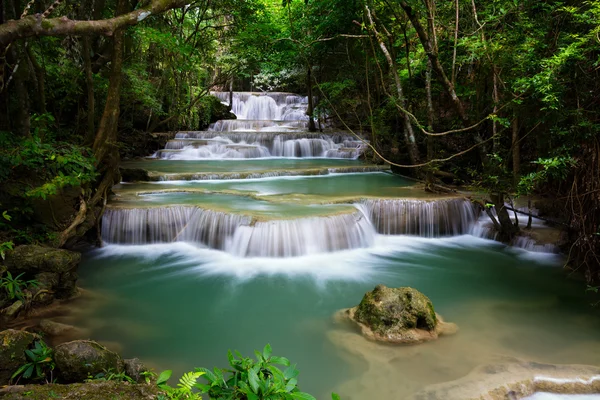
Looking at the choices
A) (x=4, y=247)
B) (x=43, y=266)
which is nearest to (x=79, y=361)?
(x=4, y=247)

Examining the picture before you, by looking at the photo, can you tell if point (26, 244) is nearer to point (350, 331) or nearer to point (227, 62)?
point (350, 331)

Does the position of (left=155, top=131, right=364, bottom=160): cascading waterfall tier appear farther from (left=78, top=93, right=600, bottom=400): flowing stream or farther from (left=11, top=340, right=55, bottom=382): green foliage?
(left=11, top=340, right=55, bottom=382): green foliage

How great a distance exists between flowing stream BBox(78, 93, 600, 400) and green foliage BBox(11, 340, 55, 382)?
→ 1269 millimetres

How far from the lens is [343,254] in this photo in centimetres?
784

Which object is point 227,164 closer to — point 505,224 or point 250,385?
point 505,224

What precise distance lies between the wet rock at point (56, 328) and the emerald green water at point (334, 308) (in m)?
0.22

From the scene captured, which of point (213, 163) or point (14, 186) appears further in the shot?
point (213, 163)

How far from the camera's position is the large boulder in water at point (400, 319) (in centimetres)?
470

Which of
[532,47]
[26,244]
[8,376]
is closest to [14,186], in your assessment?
[26,244]

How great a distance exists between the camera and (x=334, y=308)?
18.8 ft

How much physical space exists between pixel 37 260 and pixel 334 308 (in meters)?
3.99

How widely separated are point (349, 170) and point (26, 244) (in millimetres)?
10312

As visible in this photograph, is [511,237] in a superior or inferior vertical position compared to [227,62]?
inferior

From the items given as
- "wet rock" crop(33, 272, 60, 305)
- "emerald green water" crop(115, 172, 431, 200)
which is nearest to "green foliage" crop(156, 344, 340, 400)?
"wet rock" crop(33, 272, 60, 305)
